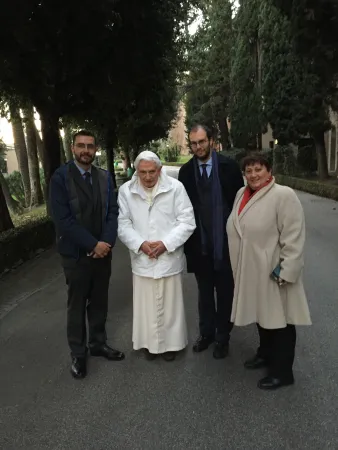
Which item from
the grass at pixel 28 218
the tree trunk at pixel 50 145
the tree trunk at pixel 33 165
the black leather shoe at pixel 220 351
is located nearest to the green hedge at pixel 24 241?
the grass at pixel 28 218

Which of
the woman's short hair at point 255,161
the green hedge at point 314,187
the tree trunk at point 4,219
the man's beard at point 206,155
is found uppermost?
the man's beard at point 206,155

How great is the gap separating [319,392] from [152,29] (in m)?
7.93

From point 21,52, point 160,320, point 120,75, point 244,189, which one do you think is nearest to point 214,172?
point 244,189

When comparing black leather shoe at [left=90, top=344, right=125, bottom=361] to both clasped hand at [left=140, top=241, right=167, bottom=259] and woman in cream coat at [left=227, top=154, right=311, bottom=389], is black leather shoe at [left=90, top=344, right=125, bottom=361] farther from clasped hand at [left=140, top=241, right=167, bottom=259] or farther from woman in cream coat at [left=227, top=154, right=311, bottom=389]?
woman in cream coat at [left=227, top=154, right=311, bottom=389]

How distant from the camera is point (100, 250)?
3.58 m

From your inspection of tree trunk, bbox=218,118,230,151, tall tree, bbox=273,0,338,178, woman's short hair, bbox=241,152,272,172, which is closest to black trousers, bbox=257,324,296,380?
woman's short hair, bbox=241,152,272,172

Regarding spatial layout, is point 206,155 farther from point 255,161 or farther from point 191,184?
point 255,161

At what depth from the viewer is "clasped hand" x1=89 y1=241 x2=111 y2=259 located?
357 cm

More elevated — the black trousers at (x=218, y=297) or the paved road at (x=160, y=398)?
the black trousers at (x=218, y=297)

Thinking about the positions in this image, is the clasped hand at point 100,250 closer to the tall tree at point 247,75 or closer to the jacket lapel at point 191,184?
the jacket lapel at point 191,184

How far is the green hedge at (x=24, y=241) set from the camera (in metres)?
7.29

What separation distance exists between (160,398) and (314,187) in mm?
16464

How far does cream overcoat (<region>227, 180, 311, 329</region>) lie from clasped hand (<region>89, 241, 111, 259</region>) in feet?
3.47

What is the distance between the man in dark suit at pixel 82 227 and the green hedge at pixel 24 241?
12.8ft
